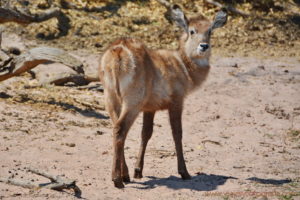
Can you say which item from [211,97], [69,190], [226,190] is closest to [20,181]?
[69,190]

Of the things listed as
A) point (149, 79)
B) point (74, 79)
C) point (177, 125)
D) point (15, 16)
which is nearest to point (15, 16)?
point (15, 16)

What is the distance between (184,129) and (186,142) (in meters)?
0.72

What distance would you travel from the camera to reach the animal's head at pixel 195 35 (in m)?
7.65

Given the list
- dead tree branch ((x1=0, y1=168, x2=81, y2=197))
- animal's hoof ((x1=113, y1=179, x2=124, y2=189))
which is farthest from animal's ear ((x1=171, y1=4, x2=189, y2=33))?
dead tree branch ((x1=0, y1=168, x2=81, y2=197))

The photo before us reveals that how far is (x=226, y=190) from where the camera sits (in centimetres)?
679

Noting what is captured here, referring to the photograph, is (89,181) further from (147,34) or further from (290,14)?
(290,14)

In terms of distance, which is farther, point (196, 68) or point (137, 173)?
Result: point (196, 68)

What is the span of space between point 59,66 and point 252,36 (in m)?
5.89

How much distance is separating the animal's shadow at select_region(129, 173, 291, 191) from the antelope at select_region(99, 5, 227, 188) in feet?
0.49

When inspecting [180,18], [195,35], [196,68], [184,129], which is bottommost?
[184,129]

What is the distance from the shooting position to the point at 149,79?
22.9 ft

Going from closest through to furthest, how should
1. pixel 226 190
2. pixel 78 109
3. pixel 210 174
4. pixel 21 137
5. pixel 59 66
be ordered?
pixel 226 190 < pixel 210 174 < pixel 21 137 < pixel 78 109 < pixel 59 66

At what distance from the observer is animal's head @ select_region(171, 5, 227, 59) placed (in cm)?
765

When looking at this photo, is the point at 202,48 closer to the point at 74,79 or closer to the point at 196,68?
the point at 196,68
